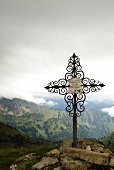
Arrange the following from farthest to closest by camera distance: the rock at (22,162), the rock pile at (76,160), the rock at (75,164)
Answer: the rock at (22,162), the rock pile at (76,160), the rock at (75,164)

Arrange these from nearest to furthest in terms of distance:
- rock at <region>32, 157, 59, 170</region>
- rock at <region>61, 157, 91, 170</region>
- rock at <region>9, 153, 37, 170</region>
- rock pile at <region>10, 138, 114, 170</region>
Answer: rock at <region>61, 157, 91, 170</region> < rock pile at <region>10, 138, 114, 170</region> < rock at <region>32, 157, 59, 170</region> < rock at <region>9, 153, 37, 170</region>

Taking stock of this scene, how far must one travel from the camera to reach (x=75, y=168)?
516 inches

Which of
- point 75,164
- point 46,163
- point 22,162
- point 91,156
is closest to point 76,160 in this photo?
point 75,164

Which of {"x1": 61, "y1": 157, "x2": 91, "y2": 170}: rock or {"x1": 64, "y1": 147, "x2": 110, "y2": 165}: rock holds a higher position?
{"x1": 64, "y1": 147, "x2": 110, "y2": 165}: rock

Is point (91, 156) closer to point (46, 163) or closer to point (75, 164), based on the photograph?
point (75, 164)

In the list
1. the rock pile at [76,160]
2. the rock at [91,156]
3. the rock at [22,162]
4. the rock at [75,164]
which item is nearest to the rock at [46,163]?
the rock pile at [76,160]

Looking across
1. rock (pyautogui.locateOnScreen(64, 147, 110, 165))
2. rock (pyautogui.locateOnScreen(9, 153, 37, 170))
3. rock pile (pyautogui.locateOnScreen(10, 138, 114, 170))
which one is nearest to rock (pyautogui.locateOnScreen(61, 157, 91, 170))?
rock pile (pyautogui.locateOnScreen(10, 138, 114, 170))

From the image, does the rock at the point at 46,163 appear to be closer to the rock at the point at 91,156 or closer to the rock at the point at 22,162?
the rock at the point at 91,156

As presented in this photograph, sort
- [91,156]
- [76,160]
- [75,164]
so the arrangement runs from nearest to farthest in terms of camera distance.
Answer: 1. [75,164]
2. [91,156]
3. [76,160]

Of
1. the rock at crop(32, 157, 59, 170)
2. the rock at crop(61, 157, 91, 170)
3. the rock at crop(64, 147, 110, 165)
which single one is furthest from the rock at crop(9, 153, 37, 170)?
the rock at crop(64, 147, 110, 165)

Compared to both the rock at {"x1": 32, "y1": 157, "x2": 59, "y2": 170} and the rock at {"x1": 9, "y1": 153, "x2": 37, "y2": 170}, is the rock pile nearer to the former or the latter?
the rock at {"x1": 32, "y1": 157, "x2": 59, "y2": 170}

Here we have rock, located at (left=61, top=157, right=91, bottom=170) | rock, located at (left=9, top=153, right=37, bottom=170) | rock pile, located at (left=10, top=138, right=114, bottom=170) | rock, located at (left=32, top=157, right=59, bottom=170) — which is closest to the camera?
rock, located at (left=61, top=157, right=91, bottom=170)

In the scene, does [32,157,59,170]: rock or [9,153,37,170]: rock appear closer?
[32,157,59,170]: rock

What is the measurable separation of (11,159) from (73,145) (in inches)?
201
